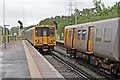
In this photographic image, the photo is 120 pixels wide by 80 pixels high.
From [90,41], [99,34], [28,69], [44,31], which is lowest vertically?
[28,69]

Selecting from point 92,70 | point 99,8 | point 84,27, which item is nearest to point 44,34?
point 84,27

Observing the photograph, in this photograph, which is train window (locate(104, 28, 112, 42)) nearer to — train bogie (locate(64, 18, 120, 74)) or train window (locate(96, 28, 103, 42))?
train bogie (locate(64, 18, 120, 74))

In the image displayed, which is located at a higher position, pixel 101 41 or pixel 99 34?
pixel 99 34

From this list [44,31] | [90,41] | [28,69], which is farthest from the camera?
[44,31]

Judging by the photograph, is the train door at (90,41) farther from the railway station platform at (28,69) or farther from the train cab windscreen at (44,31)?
the train cab windscreen at (44,31)

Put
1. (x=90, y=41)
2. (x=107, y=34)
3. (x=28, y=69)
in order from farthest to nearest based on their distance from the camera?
(x=90, y=41), (x=28, y=69), (x=107, y=34)

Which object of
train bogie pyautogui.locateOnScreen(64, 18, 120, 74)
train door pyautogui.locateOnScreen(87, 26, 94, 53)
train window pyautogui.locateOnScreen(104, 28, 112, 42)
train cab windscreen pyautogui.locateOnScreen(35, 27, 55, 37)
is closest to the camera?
train bogie pyautogui.locateOnScreen(64, 18, 120, 74)

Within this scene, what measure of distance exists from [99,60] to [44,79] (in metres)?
6.32

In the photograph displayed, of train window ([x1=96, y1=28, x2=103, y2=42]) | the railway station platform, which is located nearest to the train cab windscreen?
the railway station platform

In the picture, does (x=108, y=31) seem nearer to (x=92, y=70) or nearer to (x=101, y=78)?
(x=101, y=78)

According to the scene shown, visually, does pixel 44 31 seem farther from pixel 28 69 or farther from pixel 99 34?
pixel 28 69

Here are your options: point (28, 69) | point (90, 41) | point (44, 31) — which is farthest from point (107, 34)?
point (44, 31)

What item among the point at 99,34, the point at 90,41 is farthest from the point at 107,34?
the point at 90,41

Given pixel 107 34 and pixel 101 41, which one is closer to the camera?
pixel 107 34
